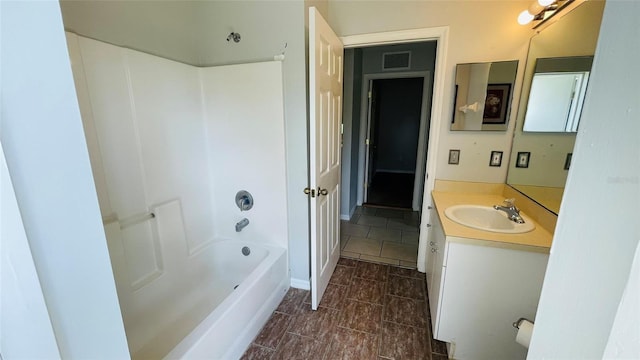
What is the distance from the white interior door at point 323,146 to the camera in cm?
150

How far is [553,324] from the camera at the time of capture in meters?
0.44

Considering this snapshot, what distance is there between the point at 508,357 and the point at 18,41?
2.08 meters

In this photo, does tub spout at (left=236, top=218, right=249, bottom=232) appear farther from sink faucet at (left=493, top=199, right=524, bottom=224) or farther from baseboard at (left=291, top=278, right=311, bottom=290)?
sink faucet at (left=493, top=199, right=524, bottom=224)

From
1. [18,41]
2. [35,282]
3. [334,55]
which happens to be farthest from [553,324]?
[334,55]

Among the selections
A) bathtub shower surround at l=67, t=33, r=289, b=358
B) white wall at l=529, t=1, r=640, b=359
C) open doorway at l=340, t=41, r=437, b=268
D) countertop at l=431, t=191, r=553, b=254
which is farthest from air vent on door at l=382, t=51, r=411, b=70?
white wall at l=529, t=1, r=640, b=359

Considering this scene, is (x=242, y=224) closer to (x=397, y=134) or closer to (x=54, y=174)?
(x=54, y=174)

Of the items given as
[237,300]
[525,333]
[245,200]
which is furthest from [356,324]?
[245,200]

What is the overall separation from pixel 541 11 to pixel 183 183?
8.68 feet

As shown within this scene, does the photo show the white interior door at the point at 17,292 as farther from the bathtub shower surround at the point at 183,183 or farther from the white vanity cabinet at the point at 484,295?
the white vanity cabinet at the point at 484,295

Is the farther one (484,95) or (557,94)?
(484,95)

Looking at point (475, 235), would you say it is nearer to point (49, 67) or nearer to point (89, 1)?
point (49, 67)

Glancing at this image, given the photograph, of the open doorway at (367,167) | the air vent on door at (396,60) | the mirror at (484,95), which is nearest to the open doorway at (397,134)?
the open doorway at (367,167)

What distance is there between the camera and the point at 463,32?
186cm

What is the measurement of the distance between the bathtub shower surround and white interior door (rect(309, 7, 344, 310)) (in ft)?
1.08
